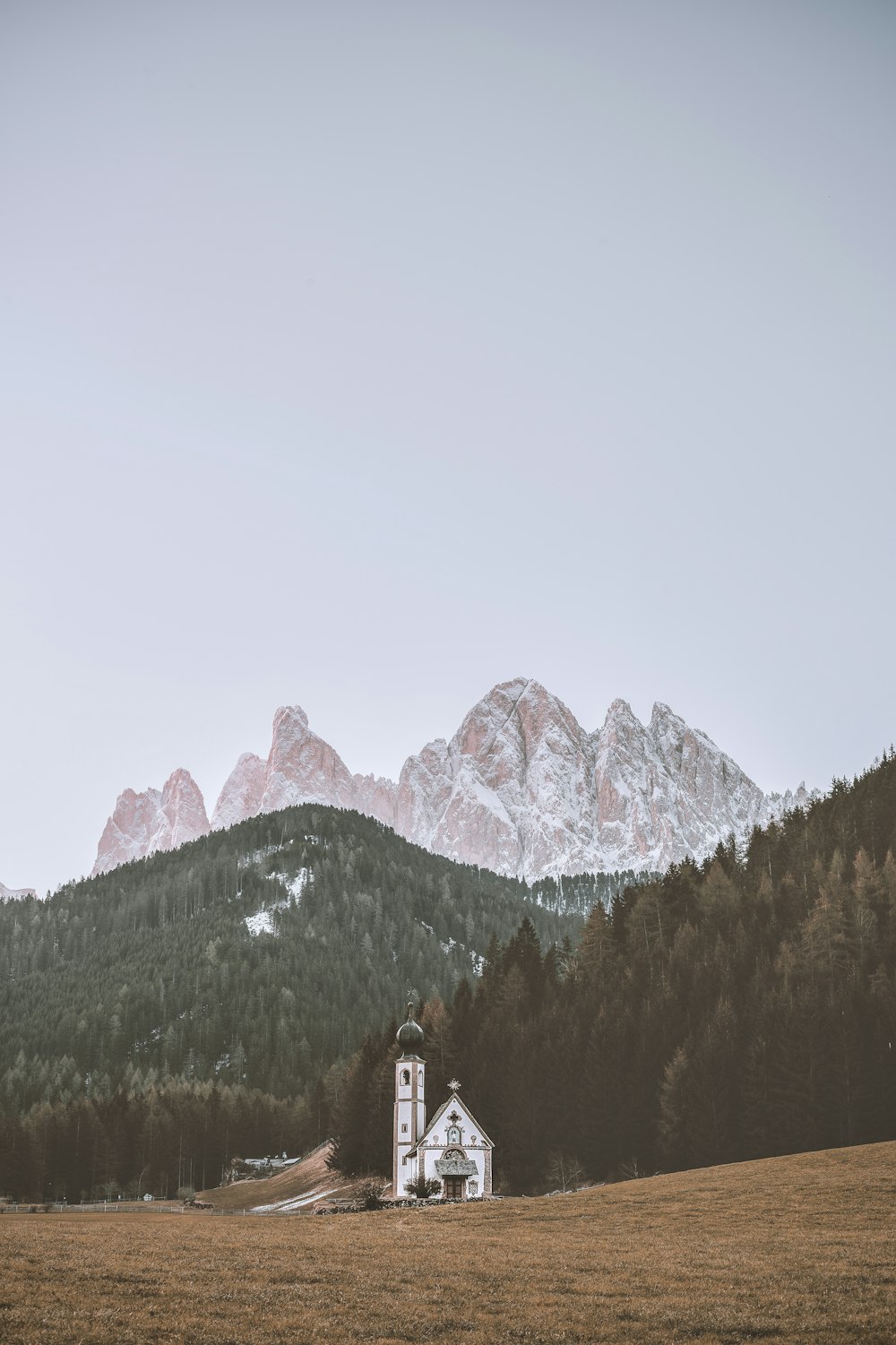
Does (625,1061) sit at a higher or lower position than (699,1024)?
lower

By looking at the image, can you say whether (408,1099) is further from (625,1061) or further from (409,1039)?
(625,1061)

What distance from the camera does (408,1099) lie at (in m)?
78.5

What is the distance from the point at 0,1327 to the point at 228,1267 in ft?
32.5

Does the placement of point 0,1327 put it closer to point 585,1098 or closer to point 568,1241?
point 568,1241

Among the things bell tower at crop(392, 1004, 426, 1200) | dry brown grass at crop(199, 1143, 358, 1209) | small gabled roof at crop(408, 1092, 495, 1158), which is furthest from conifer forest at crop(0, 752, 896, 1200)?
bell tower at crop(392, 1004, 426, 1200)

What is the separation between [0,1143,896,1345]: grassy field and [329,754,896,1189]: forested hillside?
1707 cm

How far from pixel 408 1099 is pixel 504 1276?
5191cm

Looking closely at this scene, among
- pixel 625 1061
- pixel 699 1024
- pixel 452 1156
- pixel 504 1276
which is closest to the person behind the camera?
pixel 504 1276

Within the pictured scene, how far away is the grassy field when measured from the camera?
21562 millimetres

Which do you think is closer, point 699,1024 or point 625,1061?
point 699,1024

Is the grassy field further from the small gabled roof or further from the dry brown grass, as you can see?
the dry brown grass

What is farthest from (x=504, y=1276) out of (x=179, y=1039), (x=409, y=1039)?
(x=179, y=1039)

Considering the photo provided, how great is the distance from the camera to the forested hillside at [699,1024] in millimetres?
62094

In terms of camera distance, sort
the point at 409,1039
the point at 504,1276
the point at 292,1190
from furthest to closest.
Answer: the point at 292,1190, the point at 409,1039, the point at 504,1276
